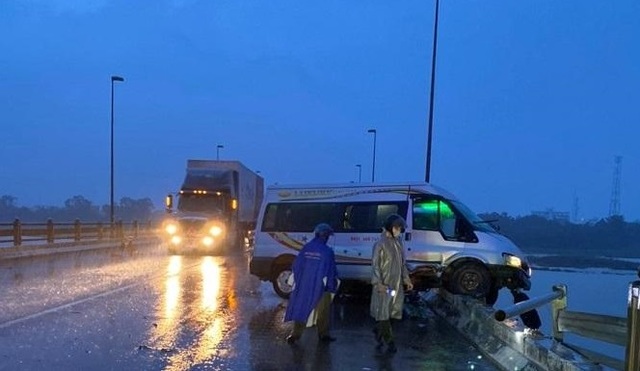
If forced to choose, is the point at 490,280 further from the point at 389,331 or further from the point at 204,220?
the point at 204,220

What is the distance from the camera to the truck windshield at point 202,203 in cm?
3143

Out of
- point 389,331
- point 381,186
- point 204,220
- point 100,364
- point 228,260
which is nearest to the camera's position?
point 100,364

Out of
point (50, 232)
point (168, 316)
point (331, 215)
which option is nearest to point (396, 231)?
point (168, 316)

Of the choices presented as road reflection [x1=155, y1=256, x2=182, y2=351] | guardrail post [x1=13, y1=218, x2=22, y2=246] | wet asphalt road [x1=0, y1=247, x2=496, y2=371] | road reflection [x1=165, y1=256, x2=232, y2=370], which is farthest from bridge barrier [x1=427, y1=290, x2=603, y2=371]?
guardrail post [x1=13, y1=218, x2=22, y2=246]

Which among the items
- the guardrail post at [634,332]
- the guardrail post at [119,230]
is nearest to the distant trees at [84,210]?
the guardrail post at [119,230]

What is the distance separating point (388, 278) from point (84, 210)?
311 feet

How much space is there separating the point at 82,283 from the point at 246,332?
8140 mm

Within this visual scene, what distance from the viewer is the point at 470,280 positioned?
42.1 ft

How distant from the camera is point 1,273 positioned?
1959 centimetres

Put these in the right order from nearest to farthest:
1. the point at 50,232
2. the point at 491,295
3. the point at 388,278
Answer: the point at 388,278, the point at 491,295, the point at 50,232

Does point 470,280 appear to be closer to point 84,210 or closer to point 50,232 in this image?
point 50,232

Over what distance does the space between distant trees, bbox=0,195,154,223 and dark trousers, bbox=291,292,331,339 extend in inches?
2614

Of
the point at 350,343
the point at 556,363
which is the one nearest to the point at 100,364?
the point at 350,343

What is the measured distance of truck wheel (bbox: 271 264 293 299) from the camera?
14344 mm
